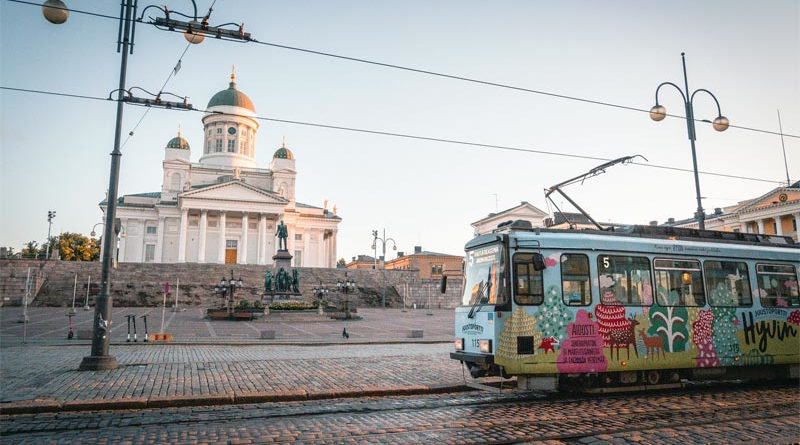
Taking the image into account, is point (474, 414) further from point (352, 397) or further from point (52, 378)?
point (52, 378)

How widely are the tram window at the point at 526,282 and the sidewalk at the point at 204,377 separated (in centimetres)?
230

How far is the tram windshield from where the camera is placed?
9453 mm

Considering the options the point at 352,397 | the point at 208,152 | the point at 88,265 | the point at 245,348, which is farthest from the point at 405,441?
the point at 208,152

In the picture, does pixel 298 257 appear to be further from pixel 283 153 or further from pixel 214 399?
pixel 214 399

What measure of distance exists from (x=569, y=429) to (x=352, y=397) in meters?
4.00

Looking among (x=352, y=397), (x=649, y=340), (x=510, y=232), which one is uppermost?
(x=510, y=232)

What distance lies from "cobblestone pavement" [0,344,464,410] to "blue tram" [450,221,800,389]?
2.18 meters

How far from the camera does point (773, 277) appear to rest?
38.7 feet

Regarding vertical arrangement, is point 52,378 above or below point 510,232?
below

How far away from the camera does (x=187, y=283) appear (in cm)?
5219

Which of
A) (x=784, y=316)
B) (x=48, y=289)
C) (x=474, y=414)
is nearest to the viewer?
(x=474, y=414)

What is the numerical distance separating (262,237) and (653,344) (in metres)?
72.9

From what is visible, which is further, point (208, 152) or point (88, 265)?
→ point (208, 152)

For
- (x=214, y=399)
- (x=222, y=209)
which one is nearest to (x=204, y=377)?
(x=214, y=399)
